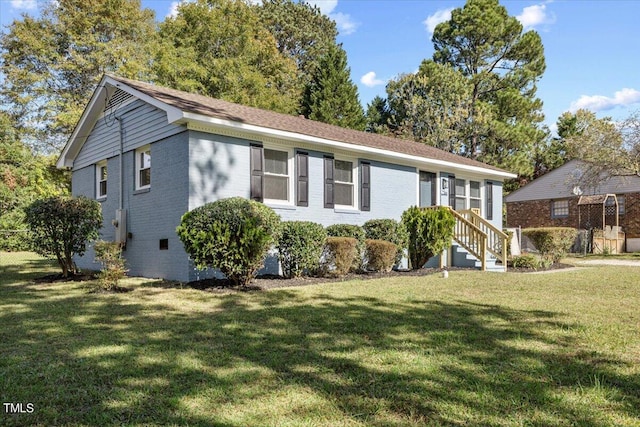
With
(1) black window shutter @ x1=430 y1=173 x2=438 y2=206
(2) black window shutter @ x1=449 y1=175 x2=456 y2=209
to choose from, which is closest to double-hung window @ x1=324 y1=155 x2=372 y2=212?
(1) black window shutter @ x1=430 y1=173 x2=438 y2=206

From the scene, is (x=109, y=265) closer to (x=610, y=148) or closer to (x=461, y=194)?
(x=461, y=194)

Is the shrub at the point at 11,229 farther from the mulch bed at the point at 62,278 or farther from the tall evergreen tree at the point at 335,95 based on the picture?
the tall evergreen tree at the point at 335,95

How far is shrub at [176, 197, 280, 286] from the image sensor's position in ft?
26.2

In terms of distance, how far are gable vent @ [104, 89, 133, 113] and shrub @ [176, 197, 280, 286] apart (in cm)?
539

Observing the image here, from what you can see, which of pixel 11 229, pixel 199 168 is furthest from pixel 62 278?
pixel 11 229

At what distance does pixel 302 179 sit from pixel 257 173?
4.25ft

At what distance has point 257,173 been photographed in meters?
10.4

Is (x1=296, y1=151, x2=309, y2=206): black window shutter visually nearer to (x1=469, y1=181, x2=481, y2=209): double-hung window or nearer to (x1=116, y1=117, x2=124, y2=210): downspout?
(x1=116, y1=117, x2=124, y2=210): downspout

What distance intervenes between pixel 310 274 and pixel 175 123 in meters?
4.51

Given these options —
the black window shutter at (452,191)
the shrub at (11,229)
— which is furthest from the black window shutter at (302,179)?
the shrub at (11,229)

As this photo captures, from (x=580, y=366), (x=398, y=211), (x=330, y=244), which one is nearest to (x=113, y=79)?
(x=330, y=244)

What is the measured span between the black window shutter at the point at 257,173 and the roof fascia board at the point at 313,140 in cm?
40

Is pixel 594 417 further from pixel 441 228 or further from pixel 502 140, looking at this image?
pixel 502 140

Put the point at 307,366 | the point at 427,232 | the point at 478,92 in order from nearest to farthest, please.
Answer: the point at 307,366 < the point at 427,232 < the point at 478,92
